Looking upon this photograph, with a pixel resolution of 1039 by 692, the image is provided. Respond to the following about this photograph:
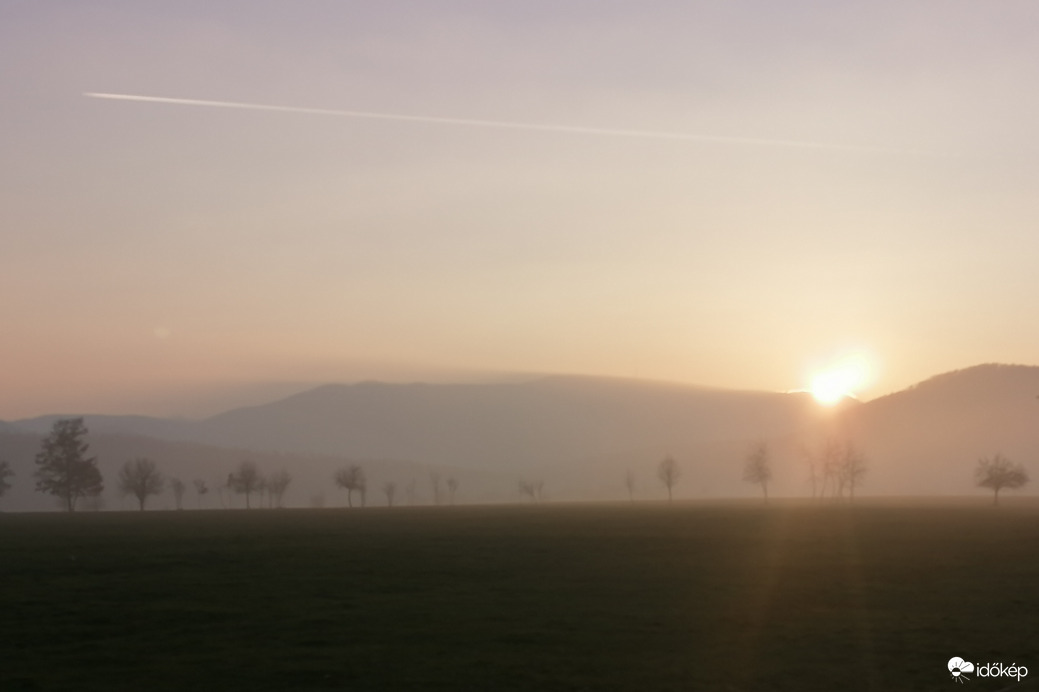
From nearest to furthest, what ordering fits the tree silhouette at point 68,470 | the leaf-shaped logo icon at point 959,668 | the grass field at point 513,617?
the leaf-shaped logo icon at point 959,668, the grass field at point 513,617, the tree silhouette at point 68,470

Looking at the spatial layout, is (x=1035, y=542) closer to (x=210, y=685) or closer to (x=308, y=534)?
(x=308, y=534)

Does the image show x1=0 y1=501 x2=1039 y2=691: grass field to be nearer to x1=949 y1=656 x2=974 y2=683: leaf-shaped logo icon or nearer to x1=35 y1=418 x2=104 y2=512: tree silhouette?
x1=949 y1=656 x2=974 y2=683: leaf-shaped logo icon

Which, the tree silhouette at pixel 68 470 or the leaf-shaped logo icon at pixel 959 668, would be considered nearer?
the leaf-shaped logo icon at pixel 959 668

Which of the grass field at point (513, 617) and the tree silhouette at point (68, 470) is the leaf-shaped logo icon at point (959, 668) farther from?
the tree silhouette at point (68, 470)

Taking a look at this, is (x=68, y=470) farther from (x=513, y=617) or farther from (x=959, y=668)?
(x=959, y=668)

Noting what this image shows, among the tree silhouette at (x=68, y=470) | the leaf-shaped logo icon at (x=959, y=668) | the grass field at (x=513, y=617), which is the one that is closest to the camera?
the leaf-shaped logo icon at (x=959, y=668)

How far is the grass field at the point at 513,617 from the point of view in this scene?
1160 inches

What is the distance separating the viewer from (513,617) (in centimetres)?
3897

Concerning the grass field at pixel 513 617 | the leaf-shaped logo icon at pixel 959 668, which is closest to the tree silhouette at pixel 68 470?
the grass field at pixel 513 617

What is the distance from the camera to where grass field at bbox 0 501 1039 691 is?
1160 inches

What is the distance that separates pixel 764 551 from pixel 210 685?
47.3 meters

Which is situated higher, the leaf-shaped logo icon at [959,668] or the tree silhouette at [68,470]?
the tree silhouette at [68,470]

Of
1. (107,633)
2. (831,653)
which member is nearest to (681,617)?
(831,653)

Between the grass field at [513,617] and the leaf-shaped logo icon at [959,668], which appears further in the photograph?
the grass field at [513,617]
